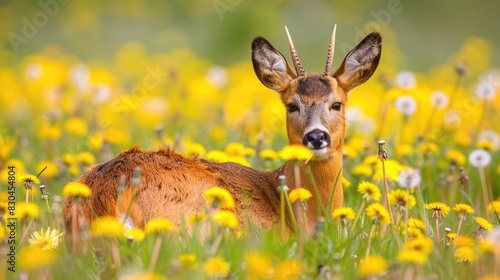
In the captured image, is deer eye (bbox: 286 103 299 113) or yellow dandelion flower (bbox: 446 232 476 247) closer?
yellow dandelion flower (bbox: 446 232 476 247)

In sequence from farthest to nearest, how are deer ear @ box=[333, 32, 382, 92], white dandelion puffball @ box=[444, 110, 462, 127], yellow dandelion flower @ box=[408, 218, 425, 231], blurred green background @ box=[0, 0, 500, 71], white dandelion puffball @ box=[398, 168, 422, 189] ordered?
blurred green background @ box=[0, 0, 500, 71] < white dandelion puffball @ box=[444, 110, 462, 127] < deer ear @ box=[333, 32, 382, 92] < white dandelion puffball @ box=[398, 168, 422, 189] < yellow dandelion flower @ box=[408, 218, 425, 231]

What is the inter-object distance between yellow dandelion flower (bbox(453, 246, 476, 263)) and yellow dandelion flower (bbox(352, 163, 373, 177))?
203 cm

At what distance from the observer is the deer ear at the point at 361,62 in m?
5.95

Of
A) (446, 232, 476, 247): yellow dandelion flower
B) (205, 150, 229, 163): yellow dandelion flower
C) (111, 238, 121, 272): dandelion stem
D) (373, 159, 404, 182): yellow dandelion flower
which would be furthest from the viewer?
(205, 150, 229, 163): yellow dandelion flower

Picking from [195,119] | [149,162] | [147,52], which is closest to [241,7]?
[147,52]

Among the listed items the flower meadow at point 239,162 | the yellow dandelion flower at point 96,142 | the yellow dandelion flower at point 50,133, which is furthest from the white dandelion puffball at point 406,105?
the yellow dandelion flower at point 50,133

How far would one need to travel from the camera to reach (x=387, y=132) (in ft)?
27.0

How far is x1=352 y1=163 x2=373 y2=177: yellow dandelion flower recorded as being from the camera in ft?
21.0

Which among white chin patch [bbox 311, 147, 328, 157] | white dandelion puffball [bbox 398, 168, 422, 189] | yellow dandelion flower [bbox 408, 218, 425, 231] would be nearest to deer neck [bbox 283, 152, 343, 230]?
white chin patch [bbox 311, 147, 328, 157]

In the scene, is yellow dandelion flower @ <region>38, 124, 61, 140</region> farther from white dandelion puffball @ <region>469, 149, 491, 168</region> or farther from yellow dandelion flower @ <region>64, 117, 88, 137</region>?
white dandelion puffball @ <region>469, 149, 491, 168</region>

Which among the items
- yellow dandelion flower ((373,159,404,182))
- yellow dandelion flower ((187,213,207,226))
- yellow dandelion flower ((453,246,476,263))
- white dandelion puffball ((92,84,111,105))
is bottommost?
yellow dandelion flower ((453,246,476,263))

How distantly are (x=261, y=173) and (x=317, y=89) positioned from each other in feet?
2.13

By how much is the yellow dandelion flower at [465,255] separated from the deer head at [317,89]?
4.01ft

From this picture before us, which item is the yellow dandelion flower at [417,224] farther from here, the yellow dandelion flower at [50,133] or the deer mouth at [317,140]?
the yellow dandelion flower at [50,133]
